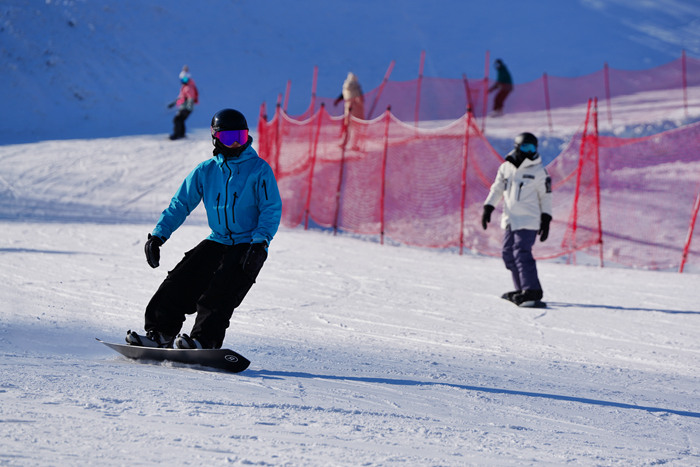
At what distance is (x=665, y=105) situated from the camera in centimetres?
1911

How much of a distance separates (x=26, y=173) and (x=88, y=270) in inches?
360

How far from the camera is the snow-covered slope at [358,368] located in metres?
3.10

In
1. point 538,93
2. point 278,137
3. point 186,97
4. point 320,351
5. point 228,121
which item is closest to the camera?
point 228,121

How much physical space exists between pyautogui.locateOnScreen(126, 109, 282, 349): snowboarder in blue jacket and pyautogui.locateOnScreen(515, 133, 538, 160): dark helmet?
3.86 m

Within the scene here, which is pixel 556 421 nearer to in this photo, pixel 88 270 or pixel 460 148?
pixel 88 270

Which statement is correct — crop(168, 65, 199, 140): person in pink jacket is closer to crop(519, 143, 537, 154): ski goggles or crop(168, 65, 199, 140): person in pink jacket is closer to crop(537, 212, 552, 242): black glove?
crop(519, 143, 537, 154): ski goggles

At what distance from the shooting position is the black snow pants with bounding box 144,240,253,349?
4.34 meters

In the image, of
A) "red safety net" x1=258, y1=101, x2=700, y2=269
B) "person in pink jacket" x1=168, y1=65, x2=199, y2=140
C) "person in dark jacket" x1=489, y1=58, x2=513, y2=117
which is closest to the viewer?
"red safety net" x1=258, y1=101, x2=700, y2=269

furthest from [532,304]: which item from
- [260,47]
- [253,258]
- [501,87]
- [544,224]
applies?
[260,47]

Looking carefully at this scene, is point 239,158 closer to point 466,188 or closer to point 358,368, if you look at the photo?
point 358,368

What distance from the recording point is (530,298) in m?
7.81

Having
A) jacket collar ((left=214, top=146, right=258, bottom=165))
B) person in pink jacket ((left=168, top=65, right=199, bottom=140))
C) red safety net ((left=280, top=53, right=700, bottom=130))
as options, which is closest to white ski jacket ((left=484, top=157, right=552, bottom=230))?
jacket collar ((left=214, top=146, right=258, bottom=165))

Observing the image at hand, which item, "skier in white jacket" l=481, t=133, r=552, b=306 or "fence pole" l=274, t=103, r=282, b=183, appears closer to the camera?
"skier in white jacket" l=481, t=133, r=552, b=306

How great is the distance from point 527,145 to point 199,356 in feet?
14.8
